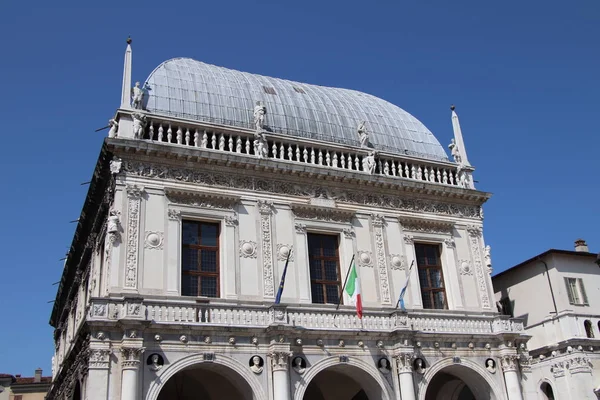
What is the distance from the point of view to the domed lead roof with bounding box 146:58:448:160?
2520cm

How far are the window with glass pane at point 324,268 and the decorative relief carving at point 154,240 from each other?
559 cm

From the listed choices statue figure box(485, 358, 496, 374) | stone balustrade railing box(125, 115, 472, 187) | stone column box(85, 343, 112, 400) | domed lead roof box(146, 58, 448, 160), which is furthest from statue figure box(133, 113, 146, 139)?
statue figure box(485, 358, 496, 374)

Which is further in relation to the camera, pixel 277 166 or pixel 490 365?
pixel 490 365

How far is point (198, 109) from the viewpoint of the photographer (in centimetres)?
2511

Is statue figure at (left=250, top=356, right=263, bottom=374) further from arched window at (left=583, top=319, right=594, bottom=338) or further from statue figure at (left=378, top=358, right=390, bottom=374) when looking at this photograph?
arched window at (left=583, top=319, right=594, bottom=338)

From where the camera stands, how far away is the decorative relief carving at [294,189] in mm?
22094

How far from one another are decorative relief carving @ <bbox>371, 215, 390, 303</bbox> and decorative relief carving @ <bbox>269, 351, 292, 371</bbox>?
5076mm

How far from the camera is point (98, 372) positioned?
1834cm

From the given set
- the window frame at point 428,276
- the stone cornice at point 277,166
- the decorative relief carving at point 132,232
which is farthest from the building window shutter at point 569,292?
the decorative relief carving at point 132,232

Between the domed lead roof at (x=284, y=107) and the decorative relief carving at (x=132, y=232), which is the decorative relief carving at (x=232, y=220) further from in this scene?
the domed lead roof at (x=284, y=107)

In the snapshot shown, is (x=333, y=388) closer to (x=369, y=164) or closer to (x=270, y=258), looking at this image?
(x=270, y=258)

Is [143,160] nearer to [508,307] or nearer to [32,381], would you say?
[508,307]

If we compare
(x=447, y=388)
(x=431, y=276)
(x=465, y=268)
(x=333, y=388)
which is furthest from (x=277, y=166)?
(x=447, y=388)

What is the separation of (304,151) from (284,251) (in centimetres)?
425
